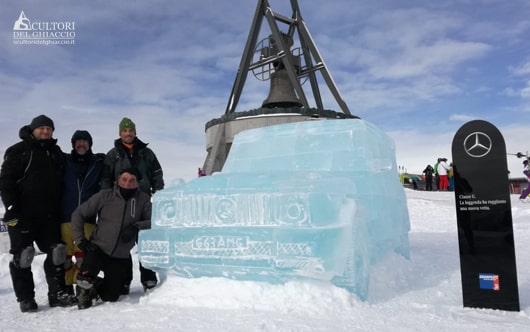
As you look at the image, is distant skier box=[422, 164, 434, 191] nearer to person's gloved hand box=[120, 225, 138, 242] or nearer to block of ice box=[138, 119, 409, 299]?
block of ice box=[138, 119, 409, 299]

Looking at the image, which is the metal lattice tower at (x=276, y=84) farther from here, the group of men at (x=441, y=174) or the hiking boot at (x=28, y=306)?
the hiking boot at (x=28, y=306)

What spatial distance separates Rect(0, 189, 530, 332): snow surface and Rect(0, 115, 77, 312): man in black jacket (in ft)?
0.71

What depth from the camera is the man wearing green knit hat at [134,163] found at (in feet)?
12.9

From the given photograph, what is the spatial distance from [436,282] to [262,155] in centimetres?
229

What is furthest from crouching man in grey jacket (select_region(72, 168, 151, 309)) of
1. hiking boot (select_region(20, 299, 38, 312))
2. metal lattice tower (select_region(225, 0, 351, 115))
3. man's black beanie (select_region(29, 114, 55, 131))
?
metal lattice tower (select_region(225, 0, 351, 115))

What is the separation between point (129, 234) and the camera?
366 cm

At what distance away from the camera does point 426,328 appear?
2.59m

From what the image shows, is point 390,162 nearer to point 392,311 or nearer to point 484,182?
point 484,182

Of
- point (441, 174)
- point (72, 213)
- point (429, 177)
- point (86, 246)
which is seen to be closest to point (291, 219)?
point (86, 246)

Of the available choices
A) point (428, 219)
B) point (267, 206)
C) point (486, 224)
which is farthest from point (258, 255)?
point (428, 219)

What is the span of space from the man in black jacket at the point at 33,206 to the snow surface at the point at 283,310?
0.22 meters

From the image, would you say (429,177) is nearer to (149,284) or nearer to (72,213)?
(149,284)

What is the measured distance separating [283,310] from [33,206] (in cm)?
235

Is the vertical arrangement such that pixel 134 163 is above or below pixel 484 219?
above
